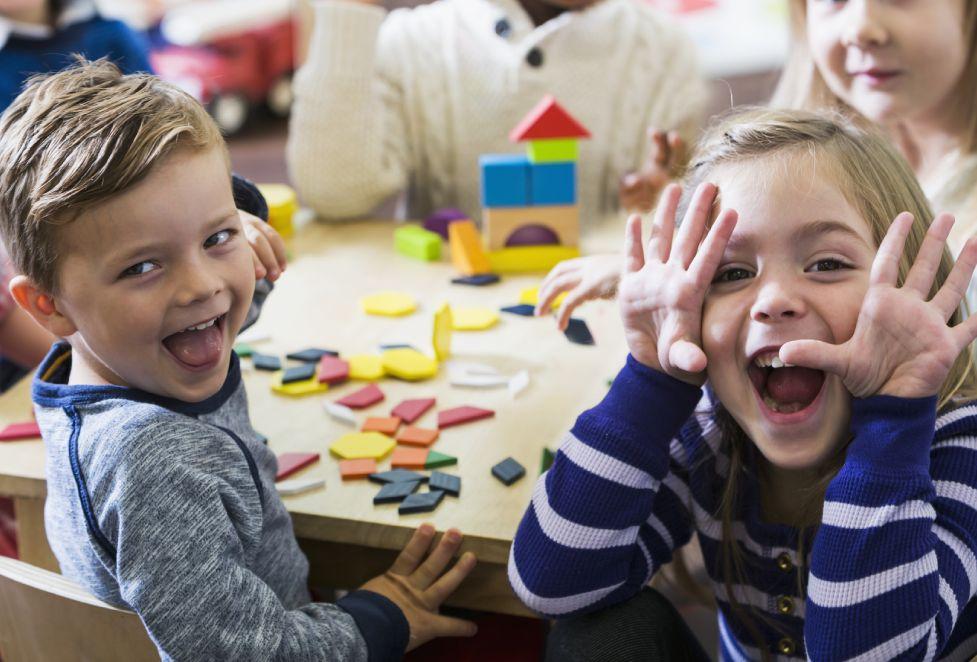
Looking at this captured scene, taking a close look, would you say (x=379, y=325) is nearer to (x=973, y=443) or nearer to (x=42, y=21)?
(x=973, y=443)

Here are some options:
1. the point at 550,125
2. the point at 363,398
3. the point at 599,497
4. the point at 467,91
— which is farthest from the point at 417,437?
the point at 467,91

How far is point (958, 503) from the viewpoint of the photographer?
0.82 metres

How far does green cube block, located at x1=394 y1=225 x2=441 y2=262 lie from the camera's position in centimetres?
150

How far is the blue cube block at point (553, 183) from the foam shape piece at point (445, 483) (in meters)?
0.59

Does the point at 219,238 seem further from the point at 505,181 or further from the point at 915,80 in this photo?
the point at 915,80

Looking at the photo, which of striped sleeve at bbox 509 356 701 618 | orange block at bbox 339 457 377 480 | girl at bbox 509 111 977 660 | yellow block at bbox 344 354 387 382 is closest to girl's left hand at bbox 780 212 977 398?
girl at bbox 509 111 977 660

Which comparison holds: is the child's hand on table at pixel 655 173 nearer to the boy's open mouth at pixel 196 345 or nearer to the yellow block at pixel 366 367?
the yellow block at pixel 366 367

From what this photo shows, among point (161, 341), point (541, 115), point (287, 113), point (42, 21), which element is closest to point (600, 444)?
point (161, 341)

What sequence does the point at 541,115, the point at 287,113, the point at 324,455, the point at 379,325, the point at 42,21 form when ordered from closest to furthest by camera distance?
the point at 324,455, the point at 379,325, the point at 541,115, the point at 42,21, the point at 287,113

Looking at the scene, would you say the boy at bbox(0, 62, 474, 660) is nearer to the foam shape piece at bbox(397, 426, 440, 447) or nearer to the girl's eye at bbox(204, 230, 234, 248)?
the girl's eye at bbox(204, 230, 234, 248)

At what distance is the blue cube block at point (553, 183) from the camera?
56.6 inches

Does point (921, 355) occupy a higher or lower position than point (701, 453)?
higher

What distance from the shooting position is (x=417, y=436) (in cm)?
104

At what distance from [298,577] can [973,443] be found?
0.59 m
